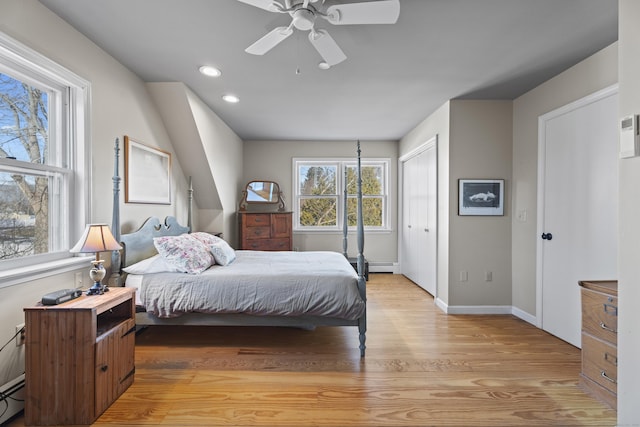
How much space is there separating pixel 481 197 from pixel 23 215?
4018 millimetres

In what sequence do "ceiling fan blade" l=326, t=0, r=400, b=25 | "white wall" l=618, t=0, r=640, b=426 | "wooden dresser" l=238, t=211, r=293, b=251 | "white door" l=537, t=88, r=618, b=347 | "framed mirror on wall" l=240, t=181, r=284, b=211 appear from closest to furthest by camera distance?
"white wall" l=618, t=0, r=640, b=426, "ceiling fan blade" l=326, t=0, r=400, b=25, "white door" l=537, t=88, r=618, b=347, "wooden dresser" l=238, t=211, r=293, b=251, "framed mirror on wall" l=240, t=181, r=284, b=211

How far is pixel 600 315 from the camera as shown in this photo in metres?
1.83

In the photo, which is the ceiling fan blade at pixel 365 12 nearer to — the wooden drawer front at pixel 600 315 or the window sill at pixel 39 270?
the wooden drawer front at pixel 600 315

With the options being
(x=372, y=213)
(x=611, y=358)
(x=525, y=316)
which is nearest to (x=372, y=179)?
(x=372, y=213)

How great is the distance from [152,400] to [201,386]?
28 cm

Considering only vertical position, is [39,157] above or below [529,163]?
below

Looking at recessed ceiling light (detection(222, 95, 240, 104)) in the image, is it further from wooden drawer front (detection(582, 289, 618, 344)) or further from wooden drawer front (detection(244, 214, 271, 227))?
wooden drawer front (detection(582, 289, 618, 344))

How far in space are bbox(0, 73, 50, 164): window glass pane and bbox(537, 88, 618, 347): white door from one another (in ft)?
13.6

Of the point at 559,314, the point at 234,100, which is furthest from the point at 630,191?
the point at 234,100

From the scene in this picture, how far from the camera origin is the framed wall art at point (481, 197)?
3.27 m

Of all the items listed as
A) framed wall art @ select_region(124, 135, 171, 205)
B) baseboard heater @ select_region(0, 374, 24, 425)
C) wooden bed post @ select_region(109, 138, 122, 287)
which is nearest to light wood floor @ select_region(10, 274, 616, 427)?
baseboard heater @ select_region(0, 374, 24, 425)

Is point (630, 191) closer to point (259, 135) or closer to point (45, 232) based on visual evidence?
point (45, 232)

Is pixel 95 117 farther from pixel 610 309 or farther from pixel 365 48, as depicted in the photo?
pixel 610 309

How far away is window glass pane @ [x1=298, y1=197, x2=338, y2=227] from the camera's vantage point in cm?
532
